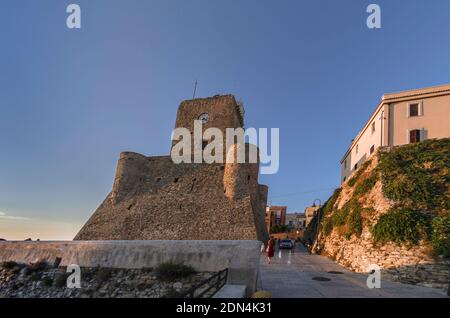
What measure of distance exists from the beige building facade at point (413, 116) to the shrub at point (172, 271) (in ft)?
68.6

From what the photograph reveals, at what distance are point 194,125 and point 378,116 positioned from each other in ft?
63.9

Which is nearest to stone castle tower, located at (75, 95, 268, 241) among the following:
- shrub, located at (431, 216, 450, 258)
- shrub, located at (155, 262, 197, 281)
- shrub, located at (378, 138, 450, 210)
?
shrub, located at (378, 138, 450, 210)

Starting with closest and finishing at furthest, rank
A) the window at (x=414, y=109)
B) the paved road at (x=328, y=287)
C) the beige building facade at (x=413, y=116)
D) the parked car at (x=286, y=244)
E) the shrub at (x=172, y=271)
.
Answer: the paved road at (x=328, y=287) → the shrub at (x=172, y=271) → the beige building facade at (x=413, y=116) → the window at (x=414, y=109) → the parked car at (x=286, y=244)

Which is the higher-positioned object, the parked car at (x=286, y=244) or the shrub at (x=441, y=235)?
the shrub at (x=441, y=235)

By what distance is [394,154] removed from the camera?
19516 mm

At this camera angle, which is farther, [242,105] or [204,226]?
[242,105]

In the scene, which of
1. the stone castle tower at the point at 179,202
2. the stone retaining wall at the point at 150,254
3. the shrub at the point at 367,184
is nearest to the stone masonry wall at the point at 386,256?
the shrub at the point at 367,184

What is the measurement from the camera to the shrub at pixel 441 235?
40.0ft

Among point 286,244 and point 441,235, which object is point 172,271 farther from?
point 286,244

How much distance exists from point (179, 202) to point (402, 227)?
59.2 ft

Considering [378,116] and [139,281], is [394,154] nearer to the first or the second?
[378,116]

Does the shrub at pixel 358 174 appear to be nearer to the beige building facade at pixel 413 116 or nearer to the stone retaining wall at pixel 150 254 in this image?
the beige building facade at pixel 413 116

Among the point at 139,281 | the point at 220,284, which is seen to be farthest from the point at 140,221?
the point at 220,284
